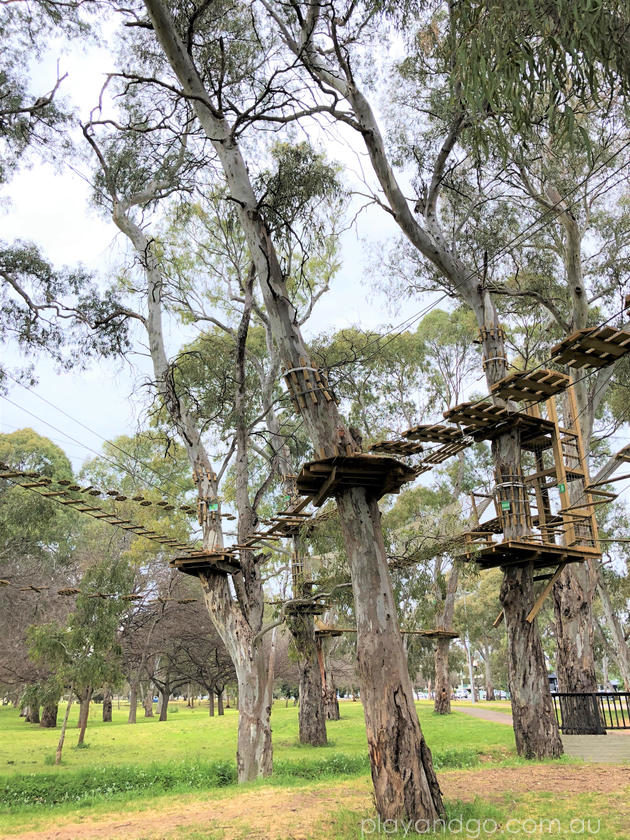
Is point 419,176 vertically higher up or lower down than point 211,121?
higher up

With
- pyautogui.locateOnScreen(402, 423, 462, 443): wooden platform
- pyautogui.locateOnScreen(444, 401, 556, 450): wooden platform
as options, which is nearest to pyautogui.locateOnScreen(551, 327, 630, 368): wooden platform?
pyautogui.locateOnScreen(444, 401, 556, 450): wooden platform

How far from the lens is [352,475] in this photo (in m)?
6.03

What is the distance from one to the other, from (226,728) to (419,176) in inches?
784

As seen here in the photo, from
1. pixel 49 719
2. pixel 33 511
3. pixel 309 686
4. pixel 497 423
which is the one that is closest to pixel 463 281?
pixel 497 423

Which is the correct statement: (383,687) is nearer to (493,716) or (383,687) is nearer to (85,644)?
(85,644)

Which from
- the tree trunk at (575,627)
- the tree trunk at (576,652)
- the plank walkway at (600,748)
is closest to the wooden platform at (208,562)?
the plank walkway at (600,748)

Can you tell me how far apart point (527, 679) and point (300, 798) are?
4355 mm

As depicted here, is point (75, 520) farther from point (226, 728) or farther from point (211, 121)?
point (211, 121)

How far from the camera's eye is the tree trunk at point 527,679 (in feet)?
30.8

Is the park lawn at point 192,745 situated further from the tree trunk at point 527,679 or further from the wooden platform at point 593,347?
the wooden platform at point 593,347

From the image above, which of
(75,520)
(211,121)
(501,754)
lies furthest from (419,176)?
(75,520)

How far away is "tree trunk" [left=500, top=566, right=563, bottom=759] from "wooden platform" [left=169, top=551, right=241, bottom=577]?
4.47 m

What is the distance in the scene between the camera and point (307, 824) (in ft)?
18.3

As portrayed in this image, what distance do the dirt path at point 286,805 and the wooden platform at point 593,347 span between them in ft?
14.2
